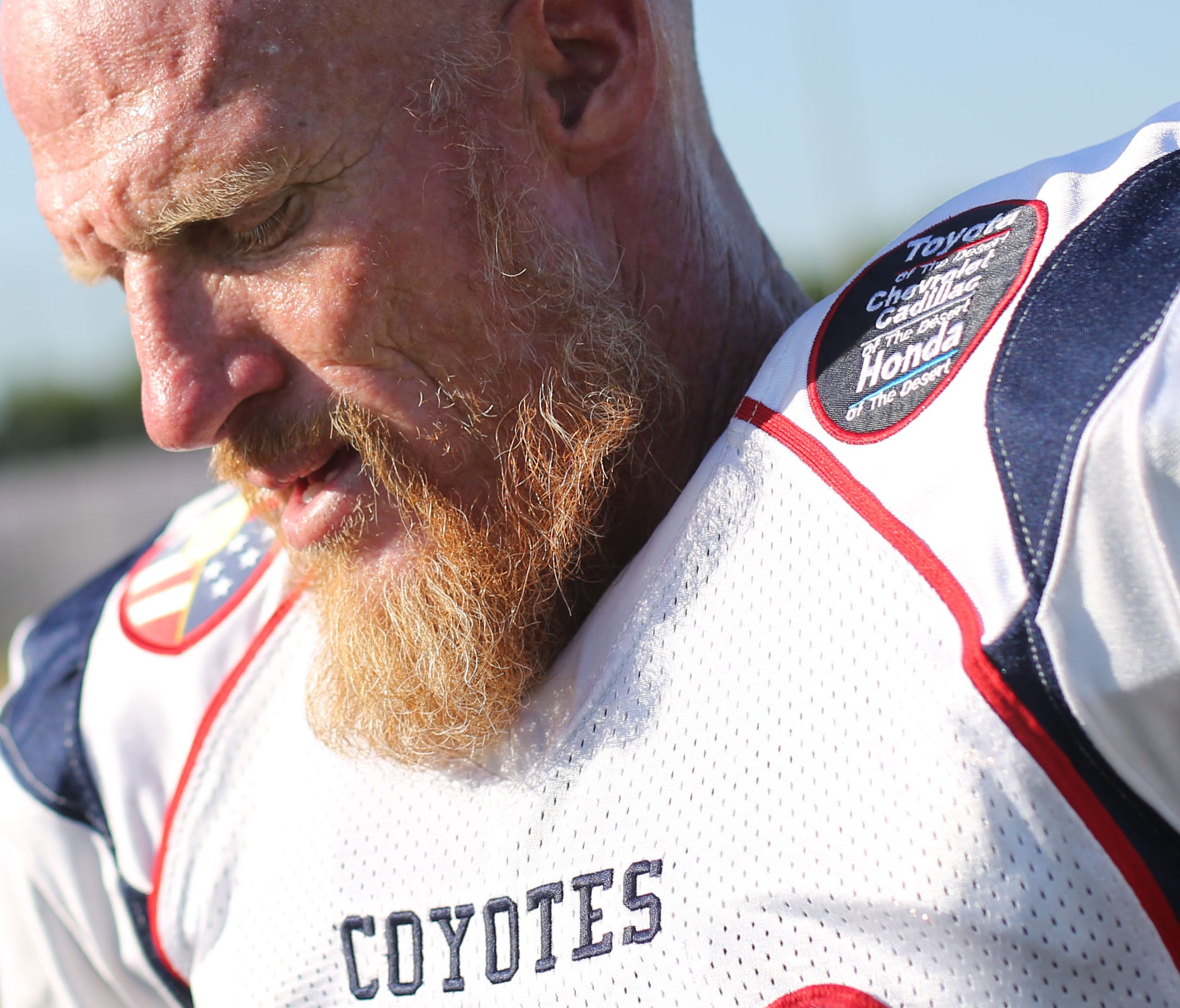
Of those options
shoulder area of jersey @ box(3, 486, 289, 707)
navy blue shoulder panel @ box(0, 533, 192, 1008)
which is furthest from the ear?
navy blue shoulder panel @ box(0, 533, 192, 1008)

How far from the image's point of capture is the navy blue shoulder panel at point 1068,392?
0.97 meters

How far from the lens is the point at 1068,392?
3.28 ft

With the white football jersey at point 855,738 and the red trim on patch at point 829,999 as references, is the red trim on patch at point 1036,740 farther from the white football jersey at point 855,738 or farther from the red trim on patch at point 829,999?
the red trim on patch at point 829,999

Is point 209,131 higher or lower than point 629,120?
higher

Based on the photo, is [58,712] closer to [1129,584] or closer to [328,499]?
[328,499]

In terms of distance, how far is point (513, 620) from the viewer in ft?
4.65

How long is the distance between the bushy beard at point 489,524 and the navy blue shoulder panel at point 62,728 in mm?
448

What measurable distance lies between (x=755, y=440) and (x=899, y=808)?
40 centimetres

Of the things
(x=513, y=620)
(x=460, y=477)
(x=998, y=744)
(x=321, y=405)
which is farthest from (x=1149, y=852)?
(x=321, y=405)

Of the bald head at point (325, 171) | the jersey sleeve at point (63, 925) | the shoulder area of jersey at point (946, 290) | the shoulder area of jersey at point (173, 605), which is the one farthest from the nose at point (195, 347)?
the jersey sleeve at point (63, 925)

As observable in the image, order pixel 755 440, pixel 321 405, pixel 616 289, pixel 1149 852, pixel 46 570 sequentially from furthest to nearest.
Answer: pixel 46 570 → pixel 616 289 → pixel 321 405 → pixel 755 440 → pixel 1149 852

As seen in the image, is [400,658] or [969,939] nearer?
[969,939]

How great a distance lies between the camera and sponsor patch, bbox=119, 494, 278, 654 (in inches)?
69.1

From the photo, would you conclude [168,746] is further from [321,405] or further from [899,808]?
[899,808]
